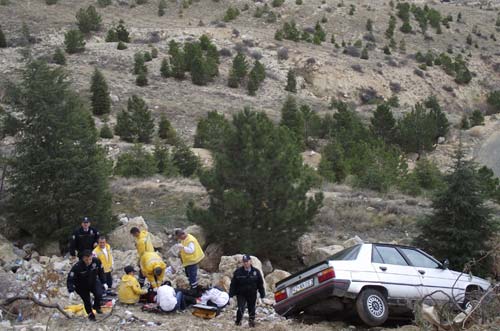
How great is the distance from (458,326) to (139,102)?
24.7 metres

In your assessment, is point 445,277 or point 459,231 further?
point 459,231

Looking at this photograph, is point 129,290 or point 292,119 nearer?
point 129,290

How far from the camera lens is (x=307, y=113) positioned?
34.0m

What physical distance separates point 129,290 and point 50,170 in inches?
218

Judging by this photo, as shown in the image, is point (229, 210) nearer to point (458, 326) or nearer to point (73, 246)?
point (73, 246)

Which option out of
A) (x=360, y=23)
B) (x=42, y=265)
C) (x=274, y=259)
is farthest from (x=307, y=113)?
(x=360, y=23)

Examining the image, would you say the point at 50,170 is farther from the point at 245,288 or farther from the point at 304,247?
the point at 245,288

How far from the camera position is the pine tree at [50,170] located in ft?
44.7

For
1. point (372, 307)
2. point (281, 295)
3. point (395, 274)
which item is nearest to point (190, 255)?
point (281, 295)

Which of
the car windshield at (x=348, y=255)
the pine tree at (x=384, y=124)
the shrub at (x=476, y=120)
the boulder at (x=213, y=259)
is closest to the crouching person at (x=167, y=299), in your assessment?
the car windshield at (x=348, y=255)

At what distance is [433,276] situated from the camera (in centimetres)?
907

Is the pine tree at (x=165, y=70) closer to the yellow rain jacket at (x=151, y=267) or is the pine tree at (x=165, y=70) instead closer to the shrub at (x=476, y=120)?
the shrub at (x=476, y=120)

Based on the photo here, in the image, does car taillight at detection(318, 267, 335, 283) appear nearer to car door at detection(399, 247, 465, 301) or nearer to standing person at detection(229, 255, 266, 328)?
standing person at detection(229, 255, 266, 328)

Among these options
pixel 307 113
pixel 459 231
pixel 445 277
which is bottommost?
pixel 307 113
